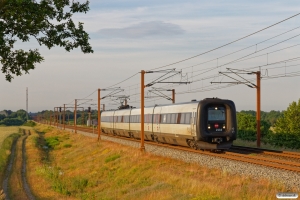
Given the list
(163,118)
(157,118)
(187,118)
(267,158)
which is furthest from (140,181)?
(157,118)

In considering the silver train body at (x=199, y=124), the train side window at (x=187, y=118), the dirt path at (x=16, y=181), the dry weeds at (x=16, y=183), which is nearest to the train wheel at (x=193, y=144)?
the silver train body at (x=199, y=124)

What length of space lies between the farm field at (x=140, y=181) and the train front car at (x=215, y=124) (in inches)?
117

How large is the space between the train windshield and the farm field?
404 cm

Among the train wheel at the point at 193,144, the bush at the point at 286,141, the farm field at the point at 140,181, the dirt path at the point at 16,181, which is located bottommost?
the dirt path at the point at 16,181

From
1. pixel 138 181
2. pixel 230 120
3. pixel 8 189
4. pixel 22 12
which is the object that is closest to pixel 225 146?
pixel 230 120

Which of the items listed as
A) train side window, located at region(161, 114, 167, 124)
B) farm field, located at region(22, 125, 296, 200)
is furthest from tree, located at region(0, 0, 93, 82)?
train side window, located at region(161, 114, 167, 124)

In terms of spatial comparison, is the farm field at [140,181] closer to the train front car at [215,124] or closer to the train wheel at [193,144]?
the train wheel at [193,144]

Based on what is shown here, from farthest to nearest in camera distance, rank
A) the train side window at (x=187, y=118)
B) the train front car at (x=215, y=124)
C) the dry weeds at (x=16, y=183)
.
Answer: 1. the train side window at (x=187, y=118)
2. the train front car at (x=215, y=124)
3. the dry weeds at (x=16, y=183)

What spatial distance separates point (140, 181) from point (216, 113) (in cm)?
804

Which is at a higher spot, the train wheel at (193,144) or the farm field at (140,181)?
the train wheel at (193,144)

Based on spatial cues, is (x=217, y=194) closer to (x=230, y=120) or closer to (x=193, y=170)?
(x=193, y=170)

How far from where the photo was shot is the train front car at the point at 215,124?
2862cm

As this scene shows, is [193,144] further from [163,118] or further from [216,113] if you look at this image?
[163,118]

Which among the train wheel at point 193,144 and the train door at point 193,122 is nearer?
the train door at point 193,122
